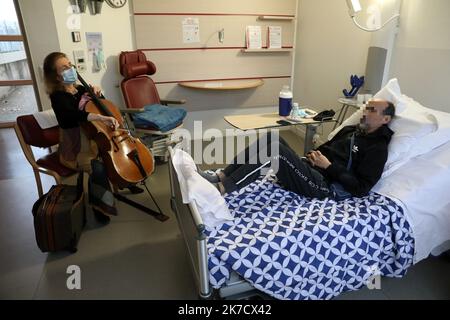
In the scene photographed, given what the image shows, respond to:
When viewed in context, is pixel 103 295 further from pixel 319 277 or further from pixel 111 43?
pixel 111 43

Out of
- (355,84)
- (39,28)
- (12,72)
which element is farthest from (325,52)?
(12,72)

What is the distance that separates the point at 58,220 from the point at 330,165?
1.77 meters

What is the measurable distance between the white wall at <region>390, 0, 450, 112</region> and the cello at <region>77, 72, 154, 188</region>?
85.5 inches

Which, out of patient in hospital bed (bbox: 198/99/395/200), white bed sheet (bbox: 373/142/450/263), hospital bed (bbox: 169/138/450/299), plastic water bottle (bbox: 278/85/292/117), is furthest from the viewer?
plastic water bottle (bbox: 278/85/292/117)

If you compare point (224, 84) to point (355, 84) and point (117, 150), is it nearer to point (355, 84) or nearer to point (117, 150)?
point (355, 84)

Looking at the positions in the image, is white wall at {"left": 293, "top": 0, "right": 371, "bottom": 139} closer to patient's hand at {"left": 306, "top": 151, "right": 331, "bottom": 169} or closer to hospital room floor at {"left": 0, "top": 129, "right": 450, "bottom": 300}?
patient's hand at {"left": 306, "top": 151, "right": 331, "bottom": 169}

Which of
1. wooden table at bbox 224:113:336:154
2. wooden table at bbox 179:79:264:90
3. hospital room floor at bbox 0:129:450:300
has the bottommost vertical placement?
hospital room floor at bbox 0:129:450:300

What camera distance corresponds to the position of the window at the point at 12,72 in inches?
176

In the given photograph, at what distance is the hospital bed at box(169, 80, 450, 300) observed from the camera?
151cm

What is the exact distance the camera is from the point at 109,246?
7.25ft

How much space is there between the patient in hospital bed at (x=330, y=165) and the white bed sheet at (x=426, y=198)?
16 cm

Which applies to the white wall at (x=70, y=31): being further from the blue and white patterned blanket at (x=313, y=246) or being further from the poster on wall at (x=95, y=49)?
the blue and white patterned blanket at (x=313, y=246)

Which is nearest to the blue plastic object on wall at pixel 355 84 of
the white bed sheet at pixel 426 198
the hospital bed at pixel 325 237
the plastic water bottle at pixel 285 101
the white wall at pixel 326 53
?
the white wall at pixel 326 53

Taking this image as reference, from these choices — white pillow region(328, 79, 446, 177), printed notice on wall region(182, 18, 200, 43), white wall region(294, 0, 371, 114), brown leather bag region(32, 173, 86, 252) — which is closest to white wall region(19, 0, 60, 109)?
printed notice on wall region(182, 18, 200, 43)
